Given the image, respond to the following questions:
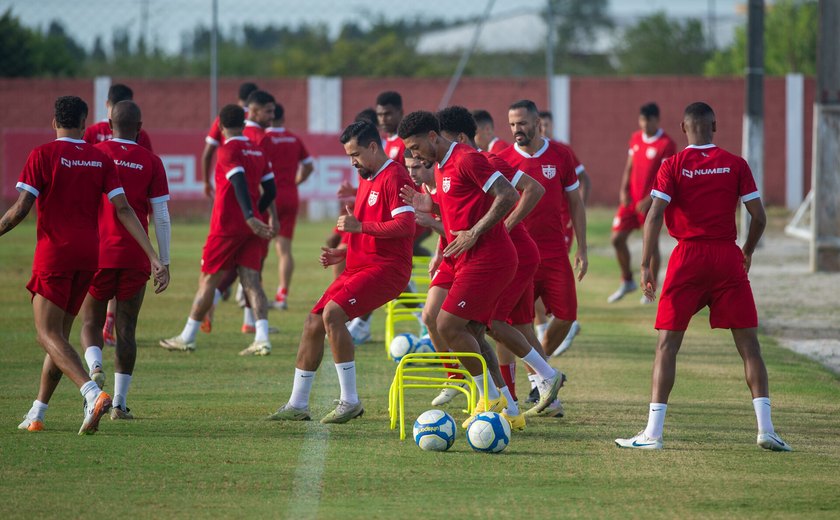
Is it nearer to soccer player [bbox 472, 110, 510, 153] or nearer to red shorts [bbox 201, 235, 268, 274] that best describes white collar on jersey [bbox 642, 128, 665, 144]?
soccer player [bbox 472, 110, 510, 153]

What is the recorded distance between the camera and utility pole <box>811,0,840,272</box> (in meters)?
20.1

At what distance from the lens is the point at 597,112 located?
113 feet

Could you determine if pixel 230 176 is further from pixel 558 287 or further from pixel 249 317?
pixel 558 287

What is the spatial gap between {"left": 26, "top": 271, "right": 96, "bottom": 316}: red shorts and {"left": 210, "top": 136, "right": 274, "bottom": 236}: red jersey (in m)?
3.64

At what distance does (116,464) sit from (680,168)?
156 inches

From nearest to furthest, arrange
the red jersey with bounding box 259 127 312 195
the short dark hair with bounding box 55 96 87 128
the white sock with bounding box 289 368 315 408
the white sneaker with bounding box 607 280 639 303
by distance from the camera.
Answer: the short dark hair with bounding box 55 96 87 128, the white sock with bounding box 289 368 315 408, the red jersey with bounding box 259 127 312 195, the white sneaker with bounding box 607 280 639 303

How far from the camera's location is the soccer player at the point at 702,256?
789 cm

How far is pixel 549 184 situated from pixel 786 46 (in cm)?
3756

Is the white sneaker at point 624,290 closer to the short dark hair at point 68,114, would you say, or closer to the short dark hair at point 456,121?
the short dark hair at point 456,121

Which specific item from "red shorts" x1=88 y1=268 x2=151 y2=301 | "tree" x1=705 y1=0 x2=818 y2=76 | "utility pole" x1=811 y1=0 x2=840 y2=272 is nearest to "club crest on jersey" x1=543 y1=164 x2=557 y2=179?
"red shorts" x1=88 y1=268 x2=151 y2=301

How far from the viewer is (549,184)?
9859 mm

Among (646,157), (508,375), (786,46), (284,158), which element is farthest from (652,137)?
(786,46)

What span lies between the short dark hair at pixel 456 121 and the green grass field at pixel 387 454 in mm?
2138

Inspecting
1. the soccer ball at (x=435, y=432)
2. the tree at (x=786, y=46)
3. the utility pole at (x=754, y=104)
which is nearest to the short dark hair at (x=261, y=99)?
the soccer ball at (x=435, y=432)
